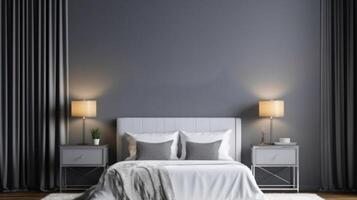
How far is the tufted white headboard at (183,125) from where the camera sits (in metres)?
7.74

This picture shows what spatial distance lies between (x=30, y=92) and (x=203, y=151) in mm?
2832

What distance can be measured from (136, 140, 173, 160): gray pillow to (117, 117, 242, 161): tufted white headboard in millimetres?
659

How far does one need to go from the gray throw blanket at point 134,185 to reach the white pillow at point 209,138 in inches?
54.5

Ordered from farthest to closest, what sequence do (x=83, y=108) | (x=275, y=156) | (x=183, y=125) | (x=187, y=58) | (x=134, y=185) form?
1. (x=187, y=58)
2. (x=183, y=125)
3. (x=83, y=108)
4. (x=275, y=156)
5. (x=134, y=185)

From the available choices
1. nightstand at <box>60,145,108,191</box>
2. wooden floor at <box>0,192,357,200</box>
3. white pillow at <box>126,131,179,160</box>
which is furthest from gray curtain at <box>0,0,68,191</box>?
white pillow at <box>126,131,179,160</box>

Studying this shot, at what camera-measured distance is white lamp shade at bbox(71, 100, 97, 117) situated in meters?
7.45

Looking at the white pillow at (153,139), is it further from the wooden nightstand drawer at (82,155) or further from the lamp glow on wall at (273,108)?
the lamp glow on wall at (273,108)

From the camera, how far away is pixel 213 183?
603cm

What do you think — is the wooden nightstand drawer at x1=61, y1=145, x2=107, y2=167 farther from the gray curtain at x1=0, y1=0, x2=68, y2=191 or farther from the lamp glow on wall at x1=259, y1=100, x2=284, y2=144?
the lamp glow on wall at x1=259, y1=100, x2=284, y2=144

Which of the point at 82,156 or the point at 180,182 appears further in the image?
the point at 82,156

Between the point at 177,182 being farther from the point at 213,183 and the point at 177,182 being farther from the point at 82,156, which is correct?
the point at 82,156
